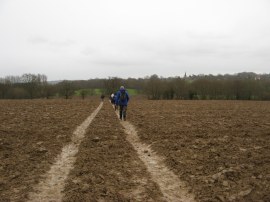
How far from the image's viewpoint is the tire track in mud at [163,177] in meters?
5.91

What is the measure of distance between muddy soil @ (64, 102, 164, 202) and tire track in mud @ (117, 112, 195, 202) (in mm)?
170

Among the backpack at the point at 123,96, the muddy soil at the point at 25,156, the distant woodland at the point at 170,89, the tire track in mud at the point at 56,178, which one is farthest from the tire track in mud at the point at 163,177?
the distant woodland at the point at 170,89

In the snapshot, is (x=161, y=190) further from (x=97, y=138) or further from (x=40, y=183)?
(x=97, y=138)

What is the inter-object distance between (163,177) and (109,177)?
140cm

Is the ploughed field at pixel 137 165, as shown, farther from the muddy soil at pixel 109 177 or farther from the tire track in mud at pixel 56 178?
the tire track in mud at pixel 56 178

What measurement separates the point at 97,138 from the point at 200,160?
16.1 feet

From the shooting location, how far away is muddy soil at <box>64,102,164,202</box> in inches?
232

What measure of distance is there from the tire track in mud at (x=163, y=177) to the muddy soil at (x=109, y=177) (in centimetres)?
17

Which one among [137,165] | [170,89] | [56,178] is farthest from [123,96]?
[170,89]

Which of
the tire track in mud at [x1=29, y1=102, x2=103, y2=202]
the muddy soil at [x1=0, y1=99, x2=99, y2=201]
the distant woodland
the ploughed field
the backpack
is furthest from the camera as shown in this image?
the distant woodland

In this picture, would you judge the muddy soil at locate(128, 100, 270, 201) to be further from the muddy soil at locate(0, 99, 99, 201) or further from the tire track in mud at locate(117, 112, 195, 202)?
the muddy soil at locate(0, 99, 99, 201)

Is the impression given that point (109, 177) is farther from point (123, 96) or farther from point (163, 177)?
point (123, 96)

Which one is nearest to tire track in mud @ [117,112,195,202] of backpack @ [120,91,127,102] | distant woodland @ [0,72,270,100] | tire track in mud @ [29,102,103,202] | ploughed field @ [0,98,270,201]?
ploughed field @ [0,98,270,201]

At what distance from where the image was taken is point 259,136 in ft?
40.0
